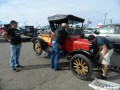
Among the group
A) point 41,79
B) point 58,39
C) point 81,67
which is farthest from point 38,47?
point 81,67

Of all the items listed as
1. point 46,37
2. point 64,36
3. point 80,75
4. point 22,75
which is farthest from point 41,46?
point 80,75

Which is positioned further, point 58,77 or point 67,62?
point 67,62

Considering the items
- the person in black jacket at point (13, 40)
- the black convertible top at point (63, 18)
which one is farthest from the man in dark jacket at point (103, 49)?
the person in black jacket at point (13, 40)

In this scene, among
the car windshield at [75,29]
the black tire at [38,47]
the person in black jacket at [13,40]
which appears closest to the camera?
the person in black jacket at [13,40]

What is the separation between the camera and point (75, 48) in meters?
7.20

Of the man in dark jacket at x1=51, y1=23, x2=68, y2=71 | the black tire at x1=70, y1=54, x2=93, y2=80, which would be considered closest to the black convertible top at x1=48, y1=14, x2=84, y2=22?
the man in dark jacket at x1=51, y1=23, x2=68, y2=71

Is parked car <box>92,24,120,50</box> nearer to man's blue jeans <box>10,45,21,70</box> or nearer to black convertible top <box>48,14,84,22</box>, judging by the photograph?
black convertible top <box>48,14,84,22</box>

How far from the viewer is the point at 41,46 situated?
30.0 feet

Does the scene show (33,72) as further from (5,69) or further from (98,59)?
(98,59)

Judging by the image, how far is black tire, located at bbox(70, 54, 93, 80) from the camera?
6000 millimetres

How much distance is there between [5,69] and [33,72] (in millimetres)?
1179

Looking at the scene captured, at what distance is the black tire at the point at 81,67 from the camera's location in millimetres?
6000

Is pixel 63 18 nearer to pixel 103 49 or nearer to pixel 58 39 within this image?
pixel 58 39

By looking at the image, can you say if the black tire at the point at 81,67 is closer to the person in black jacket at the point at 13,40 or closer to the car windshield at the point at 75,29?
the car windshield at the point at 75,29
